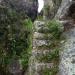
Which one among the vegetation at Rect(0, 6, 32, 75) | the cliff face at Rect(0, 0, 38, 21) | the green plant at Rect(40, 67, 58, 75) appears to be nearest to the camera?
the green plant at Rect(40, 67, 58, 75)

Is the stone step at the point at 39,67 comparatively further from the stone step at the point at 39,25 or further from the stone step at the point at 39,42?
the stone step at the point at 39,25

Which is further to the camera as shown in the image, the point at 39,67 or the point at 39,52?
the point at 39,52

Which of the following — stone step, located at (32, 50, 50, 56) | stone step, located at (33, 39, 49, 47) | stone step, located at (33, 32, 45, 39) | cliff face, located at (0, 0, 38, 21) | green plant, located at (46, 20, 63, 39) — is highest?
green plant, located at (46, 20, 63, 39)

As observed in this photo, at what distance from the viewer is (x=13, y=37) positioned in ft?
35.3

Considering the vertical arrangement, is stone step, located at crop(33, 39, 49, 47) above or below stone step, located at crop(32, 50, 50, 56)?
above

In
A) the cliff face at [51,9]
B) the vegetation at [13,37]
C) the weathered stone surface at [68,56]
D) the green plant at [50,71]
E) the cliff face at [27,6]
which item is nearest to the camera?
the weathered stone surface at [68,56]

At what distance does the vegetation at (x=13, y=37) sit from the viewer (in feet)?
32.4

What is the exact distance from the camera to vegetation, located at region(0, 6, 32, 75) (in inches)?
389

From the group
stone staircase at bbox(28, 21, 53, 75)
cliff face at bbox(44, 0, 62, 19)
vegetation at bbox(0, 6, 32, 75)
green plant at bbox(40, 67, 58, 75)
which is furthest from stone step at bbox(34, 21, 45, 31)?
vegetation at bbox(0, 6, 32, 75)

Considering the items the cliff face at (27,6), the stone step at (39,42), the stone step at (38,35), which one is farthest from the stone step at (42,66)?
the cliff face at (27,6)

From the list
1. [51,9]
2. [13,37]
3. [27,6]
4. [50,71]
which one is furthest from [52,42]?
[27,6]

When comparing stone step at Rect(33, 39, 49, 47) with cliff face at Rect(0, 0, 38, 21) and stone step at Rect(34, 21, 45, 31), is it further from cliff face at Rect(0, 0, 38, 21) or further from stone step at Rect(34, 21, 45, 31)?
cliff face at Rect(0, 0, 38, 21)

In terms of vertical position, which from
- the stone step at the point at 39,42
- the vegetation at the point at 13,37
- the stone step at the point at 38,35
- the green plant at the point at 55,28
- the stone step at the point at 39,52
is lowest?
the vegetation at the point at 13,37

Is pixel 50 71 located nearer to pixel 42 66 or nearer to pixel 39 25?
pixel 42 66
